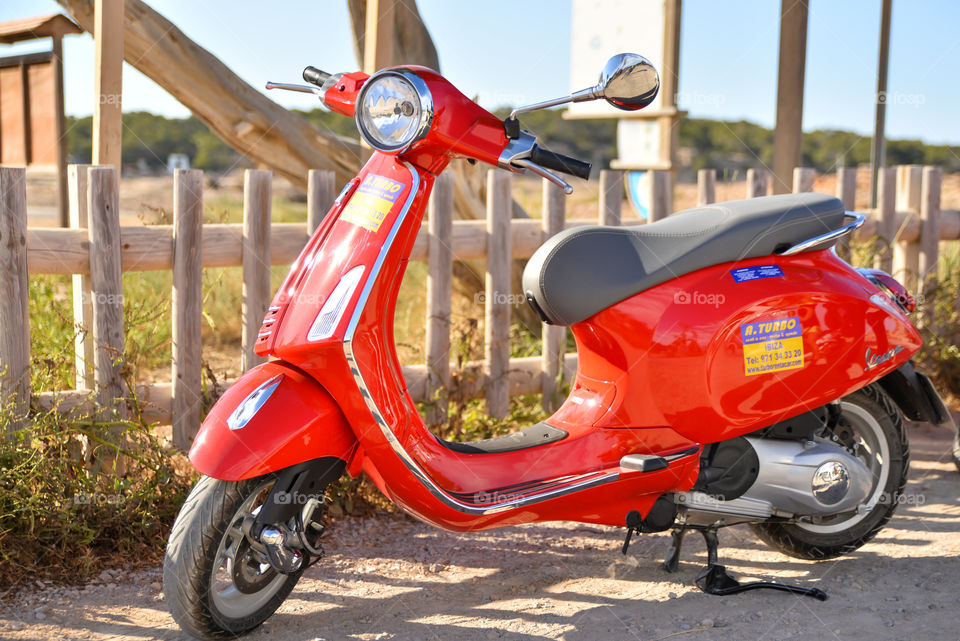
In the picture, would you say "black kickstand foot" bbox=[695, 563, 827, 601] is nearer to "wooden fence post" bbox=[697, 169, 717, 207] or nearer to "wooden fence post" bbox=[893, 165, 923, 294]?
"wooden fence post" bbox=[697, 169, 717, 207]

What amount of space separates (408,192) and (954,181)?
824 inches

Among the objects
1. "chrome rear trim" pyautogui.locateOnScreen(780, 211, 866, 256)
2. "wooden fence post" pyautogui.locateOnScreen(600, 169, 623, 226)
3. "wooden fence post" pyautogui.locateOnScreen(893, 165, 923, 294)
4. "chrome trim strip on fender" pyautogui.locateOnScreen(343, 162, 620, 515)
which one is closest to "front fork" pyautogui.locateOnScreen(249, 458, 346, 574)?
"chrome trim strip on fender" pyautogui.locateOnScreen(343, 162, 620, 515)

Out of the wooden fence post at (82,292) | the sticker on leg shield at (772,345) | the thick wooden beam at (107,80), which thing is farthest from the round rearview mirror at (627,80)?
the thick wooden beam at (107,80)

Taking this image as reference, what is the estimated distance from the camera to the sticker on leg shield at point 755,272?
2592 millimetres

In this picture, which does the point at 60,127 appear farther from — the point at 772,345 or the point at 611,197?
the point at 772,345

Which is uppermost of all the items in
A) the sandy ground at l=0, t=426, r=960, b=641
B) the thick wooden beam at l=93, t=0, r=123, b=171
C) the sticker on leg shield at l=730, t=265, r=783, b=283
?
the thick wooden beam at l=93, t=0, r=123, b=171

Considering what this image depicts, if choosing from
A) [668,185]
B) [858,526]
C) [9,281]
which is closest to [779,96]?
[668,185]

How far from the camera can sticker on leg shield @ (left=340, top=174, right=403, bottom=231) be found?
7.54ft

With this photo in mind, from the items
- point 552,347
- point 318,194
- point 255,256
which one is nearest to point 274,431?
point 255,256

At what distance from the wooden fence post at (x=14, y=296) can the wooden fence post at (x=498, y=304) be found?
6.01ft

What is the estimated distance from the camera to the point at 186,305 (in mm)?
3334

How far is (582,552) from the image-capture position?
309cm

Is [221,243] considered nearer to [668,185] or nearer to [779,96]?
[668,185]

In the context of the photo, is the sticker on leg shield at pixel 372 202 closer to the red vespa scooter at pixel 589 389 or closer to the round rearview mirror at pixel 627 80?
the red vespa scooter at pixel 589 389
